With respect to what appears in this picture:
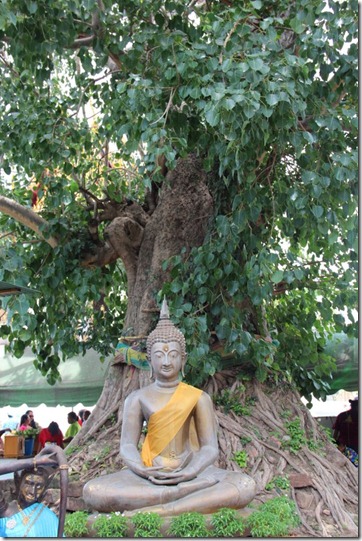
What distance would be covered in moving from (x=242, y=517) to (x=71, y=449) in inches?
101

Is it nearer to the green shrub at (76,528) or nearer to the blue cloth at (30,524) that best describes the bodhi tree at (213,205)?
the green shrub at (76,528)

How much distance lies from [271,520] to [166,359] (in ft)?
4.52

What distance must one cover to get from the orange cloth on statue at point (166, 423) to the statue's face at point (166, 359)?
187 mm

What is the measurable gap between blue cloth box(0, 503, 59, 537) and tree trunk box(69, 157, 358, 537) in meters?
2.41

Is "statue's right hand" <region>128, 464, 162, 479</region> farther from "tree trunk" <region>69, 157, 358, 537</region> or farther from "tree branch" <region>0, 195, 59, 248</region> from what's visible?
"tree branch" <region>0, 195, 59, 248</region>

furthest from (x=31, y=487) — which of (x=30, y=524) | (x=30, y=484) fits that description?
(x=30, y=524)

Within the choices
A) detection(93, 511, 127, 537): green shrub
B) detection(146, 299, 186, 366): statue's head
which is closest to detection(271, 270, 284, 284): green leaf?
detection(146, 299, 186, 366): statue's head

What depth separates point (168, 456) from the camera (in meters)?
5.29

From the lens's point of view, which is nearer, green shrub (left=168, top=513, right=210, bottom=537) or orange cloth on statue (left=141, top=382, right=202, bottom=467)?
green shrub (left=168, top=513, right=210, bottom=537)

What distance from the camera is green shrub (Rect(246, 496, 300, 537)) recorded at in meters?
4.74

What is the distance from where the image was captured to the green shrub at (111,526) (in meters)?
4.69

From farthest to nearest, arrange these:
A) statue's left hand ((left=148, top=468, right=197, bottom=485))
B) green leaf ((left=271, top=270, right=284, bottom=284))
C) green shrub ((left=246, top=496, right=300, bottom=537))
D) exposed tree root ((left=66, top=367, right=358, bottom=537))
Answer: exposed tree root ((left=66, top=367, right=358, bottom=537))
green leaf ((left=271, top=270, right=284, bottom=284))
statue's left hand ((left=148, top=468, right=197, bottom=485))
green shrub ((left=246, top=496, right=300, bottom=537))

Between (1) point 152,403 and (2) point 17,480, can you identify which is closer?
(2) point 17,480

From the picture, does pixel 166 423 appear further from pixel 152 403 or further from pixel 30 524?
pixel 30 524
